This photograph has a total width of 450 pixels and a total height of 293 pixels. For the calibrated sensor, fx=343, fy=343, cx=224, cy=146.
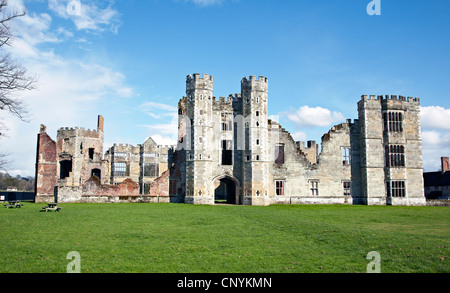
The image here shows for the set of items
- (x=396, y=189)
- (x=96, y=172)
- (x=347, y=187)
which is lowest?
(x=396, y=189)

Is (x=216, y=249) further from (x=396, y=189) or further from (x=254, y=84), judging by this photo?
(x=396, y=189)

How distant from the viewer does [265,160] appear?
36.1 m

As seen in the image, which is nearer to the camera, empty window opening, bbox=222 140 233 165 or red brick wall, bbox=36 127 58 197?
empty window opening, bbox=222 140 233 165

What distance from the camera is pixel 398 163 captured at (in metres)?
38.0

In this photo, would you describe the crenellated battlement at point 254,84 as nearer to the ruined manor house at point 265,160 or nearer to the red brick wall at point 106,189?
the ruined manor house at point 265,160

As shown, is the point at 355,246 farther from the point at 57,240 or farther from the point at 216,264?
the point at 57,240

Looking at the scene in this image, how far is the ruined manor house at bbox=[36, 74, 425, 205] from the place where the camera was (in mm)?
35969

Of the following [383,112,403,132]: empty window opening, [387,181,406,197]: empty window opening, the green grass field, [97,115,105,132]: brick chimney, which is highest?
[97,115,105,132]: brick chimney

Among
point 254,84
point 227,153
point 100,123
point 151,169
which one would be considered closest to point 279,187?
point 227,153

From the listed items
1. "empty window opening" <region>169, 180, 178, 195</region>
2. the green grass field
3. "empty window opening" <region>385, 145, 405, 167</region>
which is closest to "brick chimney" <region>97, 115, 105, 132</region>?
"empty window opening" <region>169, 180, 178, 195</region>

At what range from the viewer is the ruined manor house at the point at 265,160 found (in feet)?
118

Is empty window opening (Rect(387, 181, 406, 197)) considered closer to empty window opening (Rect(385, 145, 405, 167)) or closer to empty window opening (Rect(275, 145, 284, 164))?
empty window opening (Rect(385, 145, 405, 167))

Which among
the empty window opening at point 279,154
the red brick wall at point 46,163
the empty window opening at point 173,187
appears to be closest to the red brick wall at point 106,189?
the empty window opening at point 173,187
